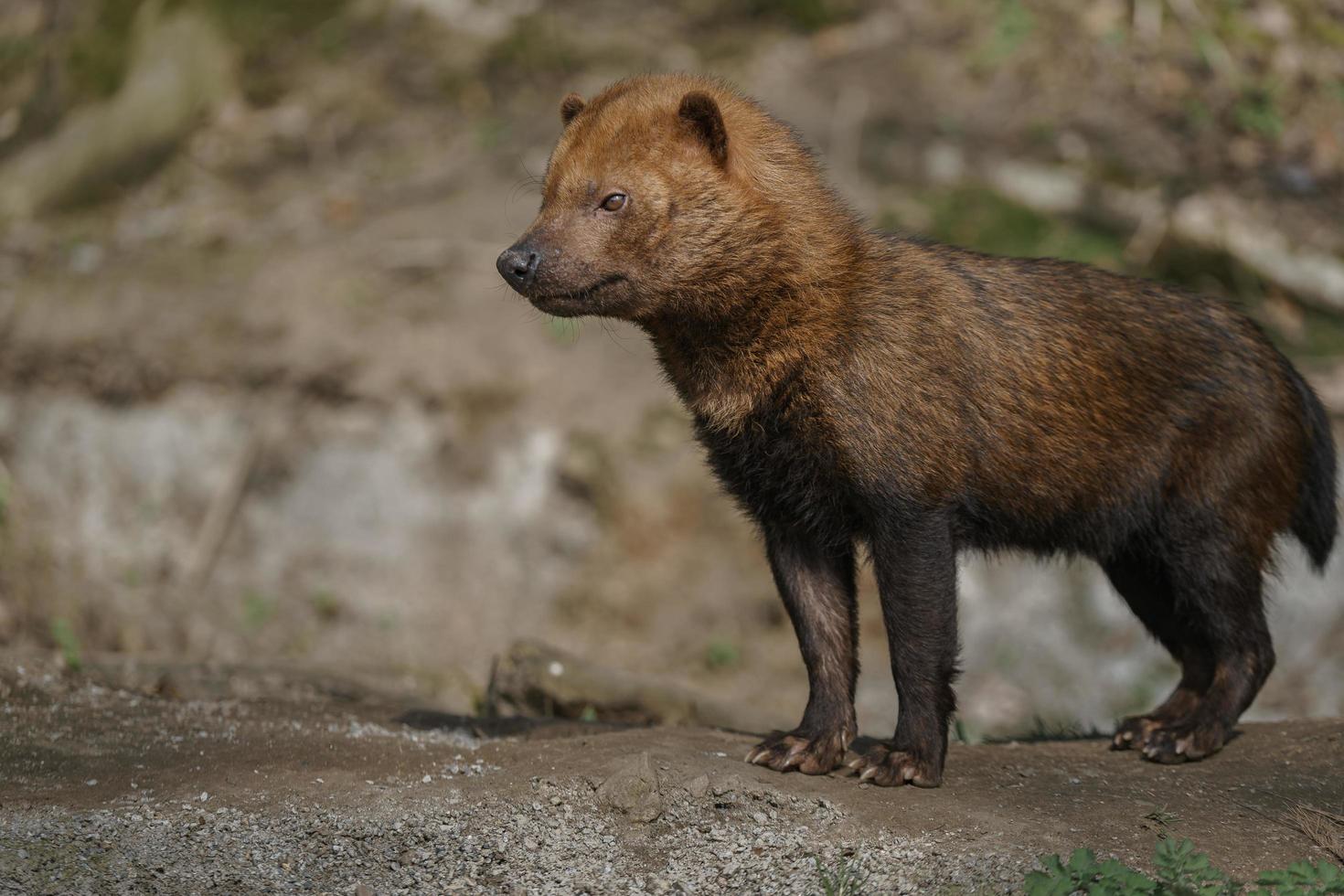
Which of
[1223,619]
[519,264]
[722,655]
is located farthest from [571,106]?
[722,655]

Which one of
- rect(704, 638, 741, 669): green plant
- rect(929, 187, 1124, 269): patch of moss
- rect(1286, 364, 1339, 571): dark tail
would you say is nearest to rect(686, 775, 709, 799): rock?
rect(1286, 364, 1339, 571): dark tail

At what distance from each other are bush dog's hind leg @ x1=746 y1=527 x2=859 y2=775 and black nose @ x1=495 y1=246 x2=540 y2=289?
127 cm

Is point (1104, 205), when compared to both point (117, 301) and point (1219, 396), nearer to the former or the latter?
point (1219, 396)

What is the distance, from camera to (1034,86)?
1045cm

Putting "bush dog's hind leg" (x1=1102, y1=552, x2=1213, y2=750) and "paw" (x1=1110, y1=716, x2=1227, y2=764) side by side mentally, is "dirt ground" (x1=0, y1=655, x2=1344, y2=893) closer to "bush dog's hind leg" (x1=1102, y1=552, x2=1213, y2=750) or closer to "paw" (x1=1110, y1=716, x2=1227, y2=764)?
"paw" (x1=1110, y1=716, x2=1227, y2=764)

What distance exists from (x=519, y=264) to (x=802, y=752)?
6.03ft

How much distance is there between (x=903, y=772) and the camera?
426cm

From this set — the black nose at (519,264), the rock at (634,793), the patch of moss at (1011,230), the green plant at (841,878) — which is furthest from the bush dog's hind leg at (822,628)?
the patch of moss at (1011,230)

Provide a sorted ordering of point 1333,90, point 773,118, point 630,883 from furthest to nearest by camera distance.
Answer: point 1333,90
point 773,118
point 630,883

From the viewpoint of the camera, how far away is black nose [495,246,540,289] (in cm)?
423

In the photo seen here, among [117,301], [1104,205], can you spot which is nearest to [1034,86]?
[1104,205]

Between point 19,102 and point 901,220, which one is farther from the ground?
point 19,102

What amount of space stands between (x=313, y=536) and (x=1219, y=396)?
5618 mm

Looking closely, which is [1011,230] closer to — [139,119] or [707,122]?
[707,122]
